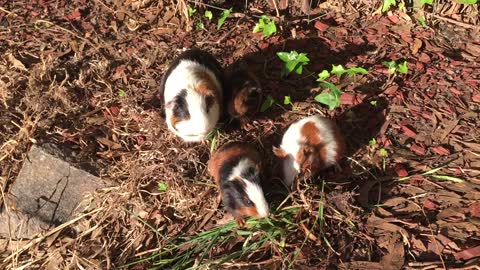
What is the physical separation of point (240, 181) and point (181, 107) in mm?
779

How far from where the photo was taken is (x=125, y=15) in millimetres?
5238

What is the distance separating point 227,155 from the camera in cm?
354

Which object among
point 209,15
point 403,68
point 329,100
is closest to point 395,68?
point 403,68

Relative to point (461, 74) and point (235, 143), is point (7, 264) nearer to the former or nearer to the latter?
point (235, 143)

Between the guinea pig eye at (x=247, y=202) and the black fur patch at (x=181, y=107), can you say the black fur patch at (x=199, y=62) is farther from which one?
the guinea pig eye at (x=247, y=202)

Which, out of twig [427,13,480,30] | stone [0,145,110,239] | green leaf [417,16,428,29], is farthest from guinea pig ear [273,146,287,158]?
twig [427,13,480,30]

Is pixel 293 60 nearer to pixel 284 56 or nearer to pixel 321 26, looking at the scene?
pixel 284 56

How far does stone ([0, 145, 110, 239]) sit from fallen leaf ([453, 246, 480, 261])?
262cm

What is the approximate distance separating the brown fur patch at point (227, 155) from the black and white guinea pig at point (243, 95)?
0.41 m

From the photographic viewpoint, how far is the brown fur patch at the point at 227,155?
3.51 m

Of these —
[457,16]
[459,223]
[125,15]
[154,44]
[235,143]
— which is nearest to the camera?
[459,223]

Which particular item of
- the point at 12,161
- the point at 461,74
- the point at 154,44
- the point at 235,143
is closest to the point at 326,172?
the point at 235,143

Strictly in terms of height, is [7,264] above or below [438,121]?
below

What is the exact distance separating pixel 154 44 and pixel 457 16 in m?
2.93
